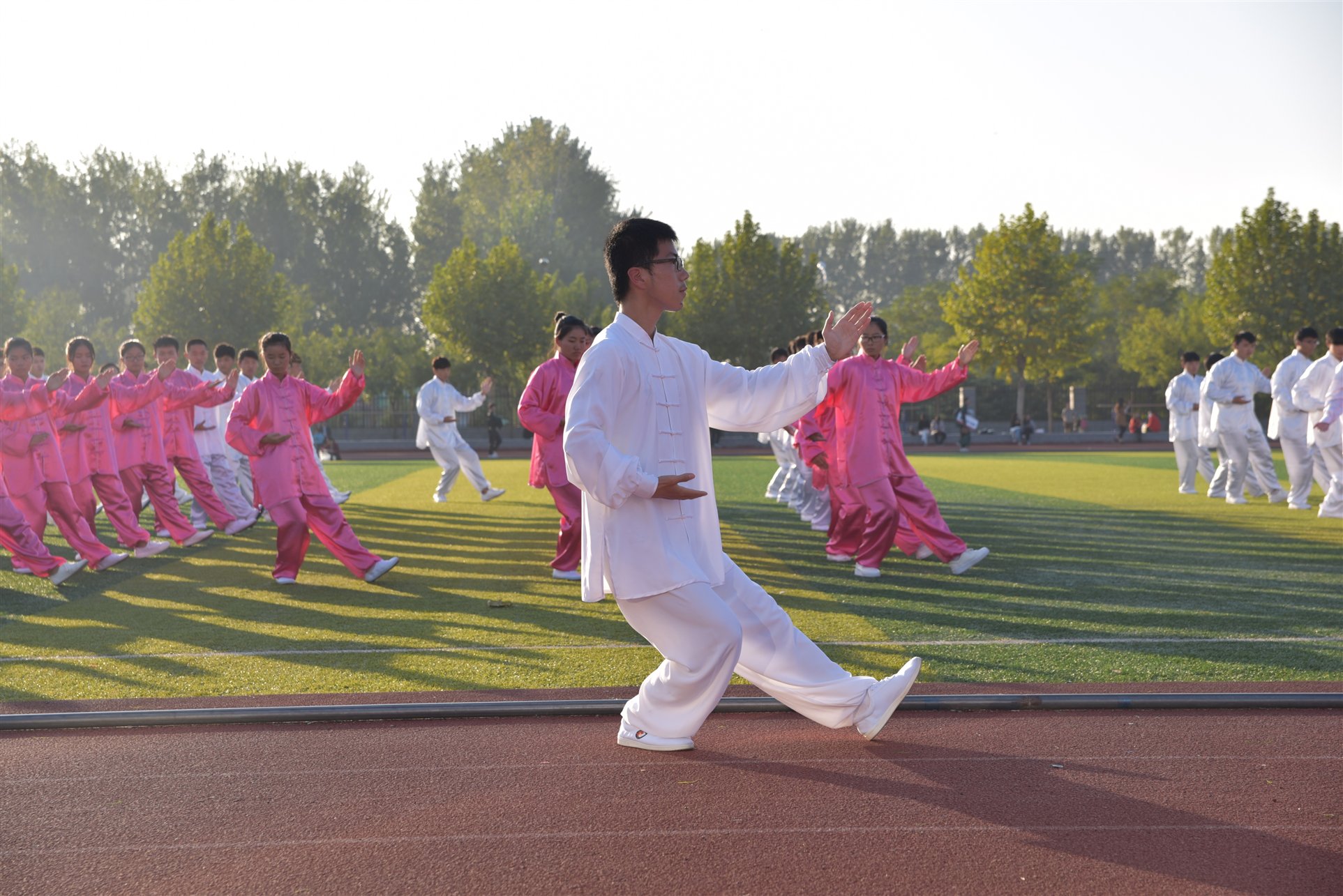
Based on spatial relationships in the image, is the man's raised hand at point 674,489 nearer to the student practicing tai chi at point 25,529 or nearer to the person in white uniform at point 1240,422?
the student practicing tai chi at point 25,529

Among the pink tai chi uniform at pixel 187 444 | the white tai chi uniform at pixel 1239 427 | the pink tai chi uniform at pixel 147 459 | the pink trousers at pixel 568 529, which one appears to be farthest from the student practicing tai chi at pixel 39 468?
the white tai chi uniform at pixel 1239 427

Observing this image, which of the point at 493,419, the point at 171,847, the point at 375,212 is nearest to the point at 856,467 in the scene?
the point at 171,847

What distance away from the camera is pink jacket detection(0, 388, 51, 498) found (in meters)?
10.0

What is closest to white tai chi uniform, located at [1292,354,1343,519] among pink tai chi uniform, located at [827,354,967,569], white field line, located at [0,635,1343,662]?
pink tai chi uniform, located at [827,354,967,569]

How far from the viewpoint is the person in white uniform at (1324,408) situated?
13438 millimetres

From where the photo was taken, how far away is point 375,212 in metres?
86.4

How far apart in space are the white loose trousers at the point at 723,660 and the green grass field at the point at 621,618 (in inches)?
57.0

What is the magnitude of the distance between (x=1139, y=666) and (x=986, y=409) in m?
51.8

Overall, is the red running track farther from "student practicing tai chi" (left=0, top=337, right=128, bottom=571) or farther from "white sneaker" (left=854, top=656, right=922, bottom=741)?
"student practicing tai chi" (left=0, top=337, right=128, bottom=571)

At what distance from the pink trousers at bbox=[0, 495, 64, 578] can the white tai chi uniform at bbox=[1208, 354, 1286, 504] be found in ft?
46.1

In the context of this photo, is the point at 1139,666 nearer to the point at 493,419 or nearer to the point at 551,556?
the point at 551,556

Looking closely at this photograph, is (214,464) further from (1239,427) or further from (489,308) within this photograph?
(489,308)

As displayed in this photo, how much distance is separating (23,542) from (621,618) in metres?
5.65

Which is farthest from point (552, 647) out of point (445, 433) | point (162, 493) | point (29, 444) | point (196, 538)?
point (445, 433)
